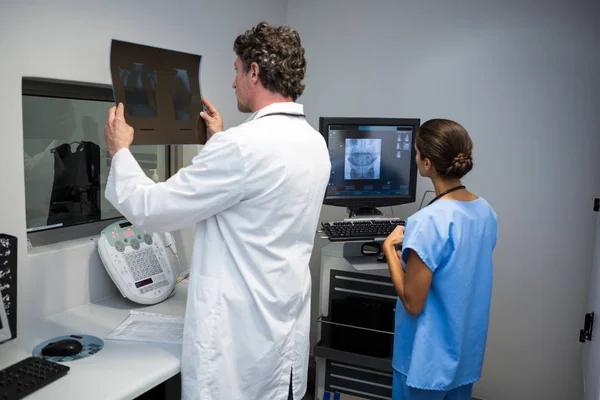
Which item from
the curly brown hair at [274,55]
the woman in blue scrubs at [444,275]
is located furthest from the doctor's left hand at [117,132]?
the woman in blue scrubs at [444,275]

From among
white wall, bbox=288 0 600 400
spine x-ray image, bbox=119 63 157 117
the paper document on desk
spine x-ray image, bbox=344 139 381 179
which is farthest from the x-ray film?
white wall, bbox=288 0 600 400

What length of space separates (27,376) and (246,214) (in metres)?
0.65

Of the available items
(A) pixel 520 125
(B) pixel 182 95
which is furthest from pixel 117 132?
(A) pixel 520 125

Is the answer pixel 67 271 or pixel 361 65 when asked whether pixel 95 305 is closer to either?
pixel 67 271

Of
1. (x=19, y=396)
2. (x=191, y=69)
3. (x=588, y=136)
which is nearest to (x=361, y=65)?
(x=588, y=136)

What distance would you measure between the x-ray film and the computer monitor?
79 centimetres

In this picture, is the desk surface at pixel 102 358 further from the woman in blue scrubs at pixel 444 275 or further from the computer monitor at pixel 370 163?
the computer monitor at pixel 370 163

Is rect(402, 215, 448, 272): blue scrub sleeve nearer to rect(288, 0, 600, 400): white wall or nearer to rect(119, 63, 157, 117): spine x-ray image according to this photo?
rect(119, 63, 157, 117): spine x-ray image

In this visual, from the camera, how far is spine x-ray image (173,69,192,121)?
5.24 ft

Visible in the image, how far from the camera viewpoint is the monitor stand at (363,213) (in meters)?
2.35

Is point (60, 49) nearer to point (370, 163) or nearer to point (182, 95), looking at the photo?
point (182, 95)

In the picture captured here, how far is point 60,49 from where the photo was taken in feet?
5.41

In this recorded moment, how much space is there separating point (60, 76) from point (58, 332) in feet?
2.59

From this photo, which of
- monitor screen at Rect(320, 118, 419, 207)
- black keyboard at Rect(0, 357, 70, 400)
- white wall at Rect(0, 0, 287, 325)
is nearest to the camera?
black keyboard at Rect(0, 357, 70, 400)
